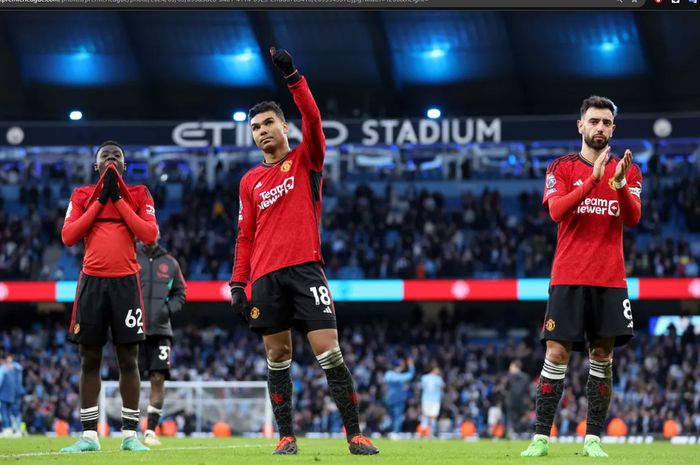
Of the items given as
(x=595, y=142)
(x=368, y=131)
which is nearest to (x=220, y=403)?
(x=368, y=131)

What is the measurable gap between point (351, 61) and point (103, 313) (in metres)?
26.7

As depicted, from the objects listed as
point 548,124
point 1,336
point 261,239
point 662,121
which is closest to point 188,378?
point 1,336

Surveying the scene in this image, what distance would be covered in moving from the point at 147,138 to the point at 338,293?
680cm

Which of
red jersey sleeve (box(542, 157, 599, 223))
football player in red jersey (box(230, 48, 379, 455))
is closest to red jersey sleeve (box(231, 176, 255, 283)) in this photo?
football player in red jersey (box(230, 48, 379, 455))

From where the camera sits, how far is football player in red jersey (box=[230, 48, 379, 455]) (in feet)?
26.9

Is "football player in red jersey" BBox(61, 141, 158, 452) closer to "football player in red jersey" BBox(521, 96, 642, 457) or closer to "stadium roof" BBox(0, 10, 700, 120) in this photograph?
"football player in red jersey" BBox(521, 96, 642, 457)

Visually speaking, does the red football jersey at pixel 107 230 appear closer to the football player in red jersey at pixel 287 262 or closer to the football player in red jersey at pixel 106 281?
the football player in red jersey at pixel 106 281

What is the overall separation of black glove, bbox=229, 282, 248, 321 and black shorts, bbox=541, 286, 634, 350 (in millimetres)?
2067

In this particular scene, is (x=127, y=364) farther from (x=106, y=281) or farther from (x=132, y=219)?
(x=132, y=219)

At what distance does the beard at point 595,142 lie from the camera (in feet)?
28.4

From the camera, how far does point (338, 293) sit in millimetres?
34094

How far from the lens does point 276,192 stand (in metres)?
8.41

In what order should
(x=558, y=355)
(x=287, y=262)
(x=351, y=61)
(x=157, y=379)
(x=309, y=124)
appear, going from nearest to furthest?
(x=309, y=124)
(x=287, y=262)
(x=558, y=355)
(x=157, y=379)
(x=351, y=61)

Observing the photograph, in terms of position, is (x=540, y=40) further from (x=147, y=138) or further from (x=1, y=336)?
(x=1, y=336)
